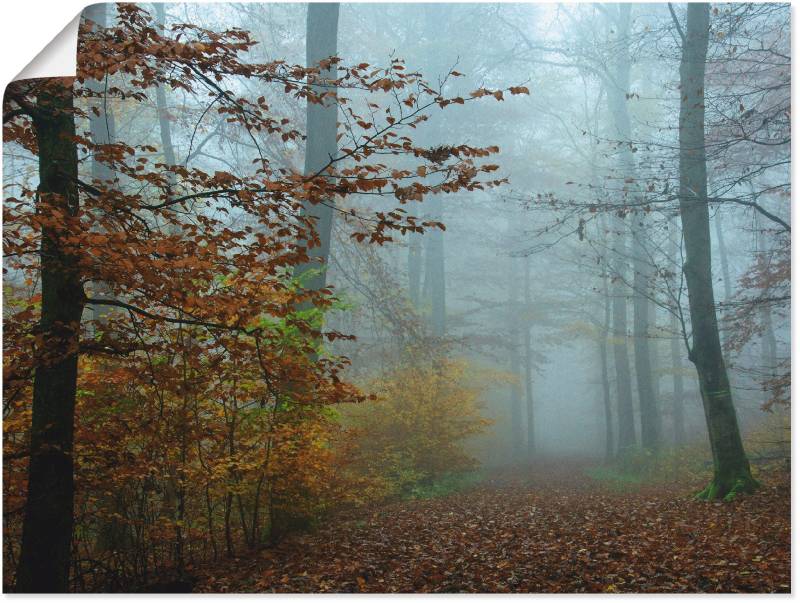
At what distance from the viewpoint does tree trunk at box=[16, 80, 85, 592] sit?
355 centimetres

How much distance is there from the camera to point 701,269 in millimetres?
6527

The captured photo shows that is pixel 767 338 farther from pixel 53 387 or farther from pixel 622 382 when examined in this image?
pixel 53 387

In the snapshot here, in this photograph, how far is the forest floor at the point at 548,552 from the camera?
3932 mm

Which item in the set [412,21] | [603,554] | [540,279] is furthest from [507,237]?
[603,554]

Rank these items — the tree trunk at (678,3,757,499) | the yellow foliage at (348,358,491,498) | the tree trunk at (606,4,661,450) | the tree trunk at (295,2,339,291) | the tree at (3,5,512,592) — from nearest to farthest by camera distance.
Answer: the tree at (3,5,512,592) < the tree trunk at (678,3,757,499) < the tree trunk at (295,2,339,291) < the yellow foliage at (348,358,491,498) < the tree trunk at (606,4,661,450)

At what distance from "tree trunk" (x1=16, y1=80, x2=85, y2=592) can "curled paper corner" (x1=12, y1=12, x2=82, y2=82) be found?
8 centimetres

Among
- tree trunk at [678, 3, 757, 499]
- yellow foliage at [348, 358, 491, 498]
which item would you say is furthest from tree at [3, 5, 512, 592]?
yellow foliage at [348, 358, 491, 498]

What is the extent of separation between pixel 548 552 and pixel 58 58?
14.5 feet

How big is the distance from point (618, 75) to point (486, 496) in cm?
893

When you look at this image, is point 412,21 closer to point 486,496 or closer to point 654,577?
point 486,496

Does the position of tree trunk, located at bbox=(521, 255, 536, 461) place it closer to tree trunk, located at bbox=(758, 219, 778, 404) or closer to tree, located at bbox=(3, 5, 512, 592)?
tree trunk, located at bbox=(758, 219, 778, 404)

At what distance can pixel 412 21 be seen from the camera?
1230 centimetres

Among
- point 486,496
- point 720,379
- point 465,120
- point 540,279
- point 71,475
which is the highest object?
point 465,120

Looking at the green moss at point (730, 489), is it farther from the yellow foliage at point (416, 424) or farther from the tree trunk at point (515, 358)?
the tree trunk at point (515, 358)
